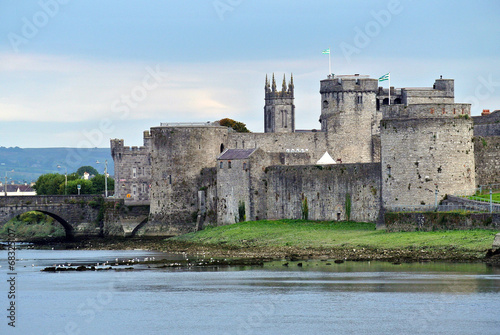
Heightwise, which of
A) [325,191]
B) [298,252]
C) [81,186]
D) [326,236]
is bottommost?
[298,252]

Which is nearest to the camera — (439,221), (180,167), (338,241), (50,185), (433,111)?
(439,221)

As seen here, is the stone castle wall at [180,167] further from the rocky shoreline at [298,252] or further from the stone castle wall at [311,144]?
the rocky shoreline at [298,252]

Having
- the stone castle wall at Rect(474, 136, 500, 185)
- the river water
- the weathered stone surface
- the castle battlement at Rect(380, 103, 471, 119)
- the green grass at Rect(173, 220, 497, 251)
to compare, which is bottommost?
the river water

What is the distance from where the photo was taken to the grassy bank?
162ft

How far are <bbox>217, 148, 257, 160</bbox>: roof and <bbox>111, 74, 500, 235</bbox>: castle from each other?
0.11m

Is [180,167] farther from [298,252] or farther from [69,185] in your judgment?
[69,185]

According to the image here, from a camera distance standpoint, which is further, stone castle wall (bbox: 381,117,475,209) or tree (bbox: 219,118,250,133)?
tree (bbox: 219,118,250,133)

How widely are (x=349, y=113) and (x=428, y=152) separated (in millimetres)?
23857

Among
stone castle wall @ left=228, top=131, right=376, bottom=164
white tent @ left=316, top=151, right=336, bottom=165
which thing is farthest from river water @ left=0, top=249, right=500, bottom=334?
stone castle wall @ left=228, top=131, right=376, bottom=164

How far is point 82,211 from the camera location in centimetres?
8669

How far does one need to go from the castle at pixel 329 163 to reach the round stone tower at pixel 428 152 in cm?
5

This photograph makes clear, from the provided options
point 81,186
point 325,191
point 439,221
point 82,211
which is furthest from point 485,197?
point 81,186

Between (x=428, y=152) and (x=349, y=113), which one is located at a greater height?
(x=349, y=113)

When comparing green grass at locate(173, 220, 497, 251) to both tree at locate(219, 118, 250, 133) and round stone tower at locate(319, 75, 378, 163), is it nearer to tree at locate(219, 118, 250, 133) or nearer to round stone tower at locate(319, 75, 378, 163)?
round stone tower at locate(319, 75, 378, 163)
